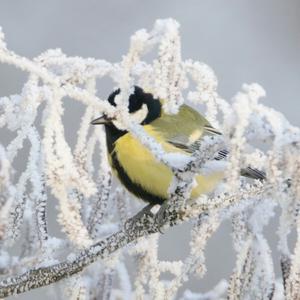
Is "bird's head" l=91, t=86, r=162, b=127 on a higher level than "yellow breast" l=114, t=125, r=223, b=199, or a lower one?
higher

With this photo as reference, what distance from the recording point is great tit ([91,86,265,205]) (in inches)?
68.7

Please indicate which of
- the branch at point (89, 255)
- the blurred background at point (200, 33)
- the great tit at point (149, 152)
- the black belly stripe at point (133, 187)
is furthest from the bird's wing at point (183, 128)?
the blurred background at point (200, 33)

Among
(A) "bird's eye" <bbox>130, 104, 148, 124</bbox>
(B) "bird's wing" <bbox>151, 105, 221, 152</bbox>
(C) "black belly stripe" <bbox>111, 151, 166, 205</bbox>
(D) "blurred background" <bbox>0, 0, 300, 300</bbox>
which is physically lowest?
(C) "black belly stripe" <bbox>111, 151, 166, 205</bbox>

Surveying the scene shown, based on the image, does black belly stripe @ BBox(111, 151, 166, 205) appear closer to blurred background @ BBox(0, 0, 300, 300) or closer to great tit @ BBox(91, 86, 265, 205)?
great tit @ BBox(91, 86, 265, 205)

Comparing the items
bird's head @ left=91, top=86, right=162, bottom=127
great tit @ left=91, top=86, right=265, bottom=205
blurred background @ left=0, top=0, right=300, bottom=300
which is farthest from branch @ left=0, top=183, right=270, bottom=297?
blurred background @ left=0, top=0, right=300, bottom=300

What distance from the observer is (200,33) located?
4402 mm

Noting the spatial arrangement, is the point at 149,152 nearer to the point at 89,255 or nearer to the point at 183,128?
the point at 183,128

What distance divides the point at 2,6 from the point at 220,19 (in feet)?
3.65

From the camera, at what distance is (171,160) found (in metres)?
0.98

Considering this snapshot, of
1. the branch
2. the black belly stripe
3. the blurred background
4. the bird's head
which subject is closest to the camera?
the branch

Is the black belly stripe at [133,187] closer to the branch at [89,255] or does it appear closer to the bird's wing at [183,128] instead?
the bird's wing at [183,128]

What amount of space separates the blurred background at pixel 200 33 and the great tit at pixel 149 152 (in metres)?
1.66

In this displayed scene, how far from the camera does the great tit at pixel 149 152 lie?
5.73 feet

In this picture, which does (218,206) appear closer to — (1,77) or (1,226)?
(1,226)
